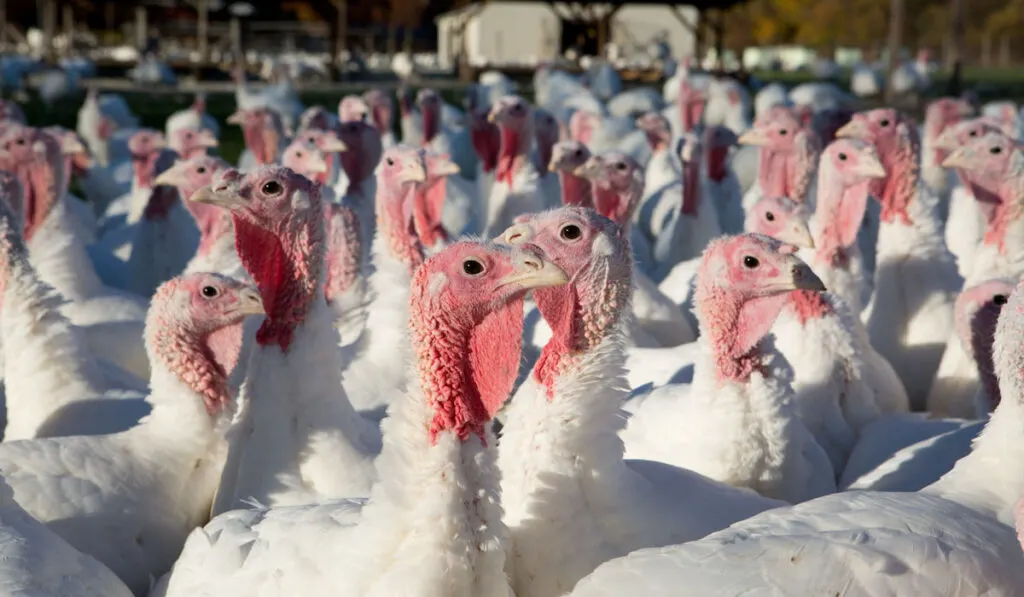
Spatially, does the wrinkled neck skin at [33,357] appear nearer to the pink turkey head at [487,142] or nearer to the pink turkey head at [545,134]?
the pink turkey head at [487,142]

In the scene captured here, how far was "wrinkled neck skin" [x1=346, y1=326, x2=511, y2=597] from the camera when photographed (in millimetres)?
2973

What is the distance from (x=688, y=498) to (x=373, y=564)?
1.07 m

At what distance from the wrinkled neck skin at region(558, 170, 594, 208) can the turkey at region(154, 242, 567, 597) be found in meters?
3.83

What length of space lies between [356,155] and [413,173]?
7.93 feet

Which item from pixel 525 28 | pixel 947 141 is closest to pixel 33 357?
pixel 947 141

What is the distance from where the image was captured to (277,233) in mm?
4375

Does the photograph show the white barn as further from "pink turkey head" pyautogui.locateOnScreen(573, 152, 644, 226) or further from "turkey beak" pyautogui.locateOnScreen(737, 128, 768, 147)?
"pink turkey head" pyautogui.locateOnScreen(573, 152, 644, 226)

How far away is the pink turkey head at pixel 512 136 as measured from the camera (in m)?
8.35

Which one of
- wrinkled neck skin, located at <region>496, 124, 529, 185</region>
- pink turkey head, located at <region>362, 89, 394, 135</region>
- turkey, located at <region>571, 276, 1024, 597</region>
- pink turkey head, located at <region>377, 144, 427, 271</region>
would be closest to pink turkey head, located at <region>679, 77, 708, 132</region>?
pink turkey head, located at <region>362, 89, 394, 135</region>

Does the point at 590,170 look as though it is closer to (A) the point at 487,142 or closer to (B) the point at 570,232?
(B) the point at 570,232

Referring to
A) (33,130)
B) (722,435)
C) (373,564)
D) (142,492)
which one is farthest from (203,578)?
(33,130)

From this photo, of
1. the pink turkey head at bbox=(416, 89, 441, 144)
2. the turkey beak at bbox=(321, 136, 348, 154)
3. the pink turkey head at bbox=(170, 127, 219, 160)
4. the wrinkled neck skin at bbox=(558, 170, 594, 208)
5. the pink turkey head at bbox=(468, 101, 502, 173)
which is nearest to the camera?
the wrinkled neck skin at bbox=(558, 170, 594, 208)

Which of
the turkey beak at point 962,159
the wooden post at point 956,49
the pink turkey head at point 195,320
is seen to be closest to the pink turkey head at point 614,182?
the turkey beak at point 962,159

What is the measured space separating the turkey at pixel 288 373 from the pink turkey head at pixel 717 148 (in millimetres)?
5557
